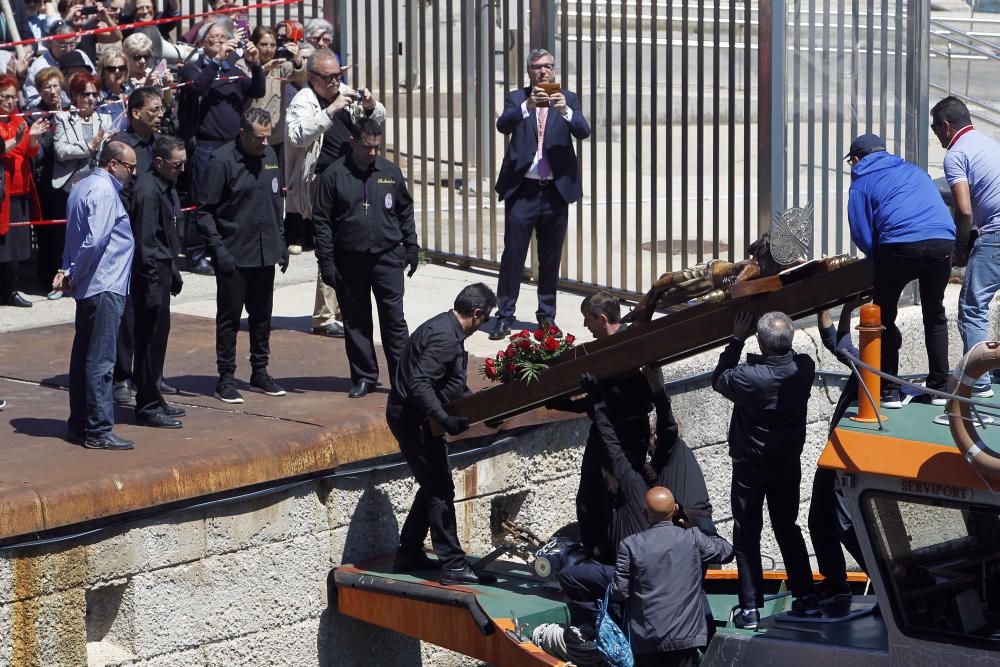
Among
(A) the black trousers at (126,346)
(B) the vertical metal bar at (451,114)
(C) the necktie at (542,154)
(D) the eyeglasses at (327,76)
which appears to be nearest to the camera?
(A) the black trousers at (126,346)

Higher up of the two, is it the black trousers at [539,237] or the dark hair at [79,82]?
the dark hair at [79,82]

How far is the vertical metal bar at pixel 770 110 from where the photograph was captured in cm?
1087

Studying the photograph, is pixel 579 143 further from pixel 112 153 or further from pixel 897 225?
pixel 112 153

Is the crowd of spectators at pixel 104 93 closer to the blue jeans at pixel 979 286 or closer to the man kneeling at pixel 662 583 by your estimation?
the blue jeans at pixel 979 286

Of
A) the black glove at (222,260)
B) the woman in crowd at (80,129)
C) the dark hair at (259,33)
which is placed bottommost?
the black glove at (222,260)

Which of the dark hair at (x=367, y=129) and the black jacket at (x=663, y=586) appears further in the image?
the dark hair at (x=367, y=129)

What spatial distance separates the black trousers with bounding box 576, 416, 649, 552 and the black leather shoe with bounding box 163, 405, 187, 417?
2.37 m

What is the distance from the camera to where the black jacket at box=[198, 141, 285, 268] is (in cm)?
923

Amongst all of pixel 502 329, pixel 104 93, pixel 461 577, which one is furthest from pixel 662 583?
pixel 104 93

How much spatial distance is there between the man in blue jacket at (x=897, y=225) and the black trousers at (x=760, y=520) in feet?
3.31

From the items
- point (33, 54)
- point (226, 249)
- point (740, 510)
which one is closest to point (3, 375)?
point (226, 249)

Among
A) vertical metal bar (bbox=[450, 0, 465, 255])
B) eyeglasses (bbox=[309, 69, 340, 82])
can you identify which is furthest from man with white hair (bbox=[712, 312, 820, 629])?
vertical metal bar (bbox=[450, 0, 465, 255])

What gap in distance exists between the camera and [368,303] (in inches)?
375

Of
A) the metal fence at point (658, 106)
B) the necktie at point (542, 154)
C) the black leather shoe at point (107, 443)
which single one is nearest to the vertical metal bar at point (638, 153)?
the metal fence at point (658, 106)
